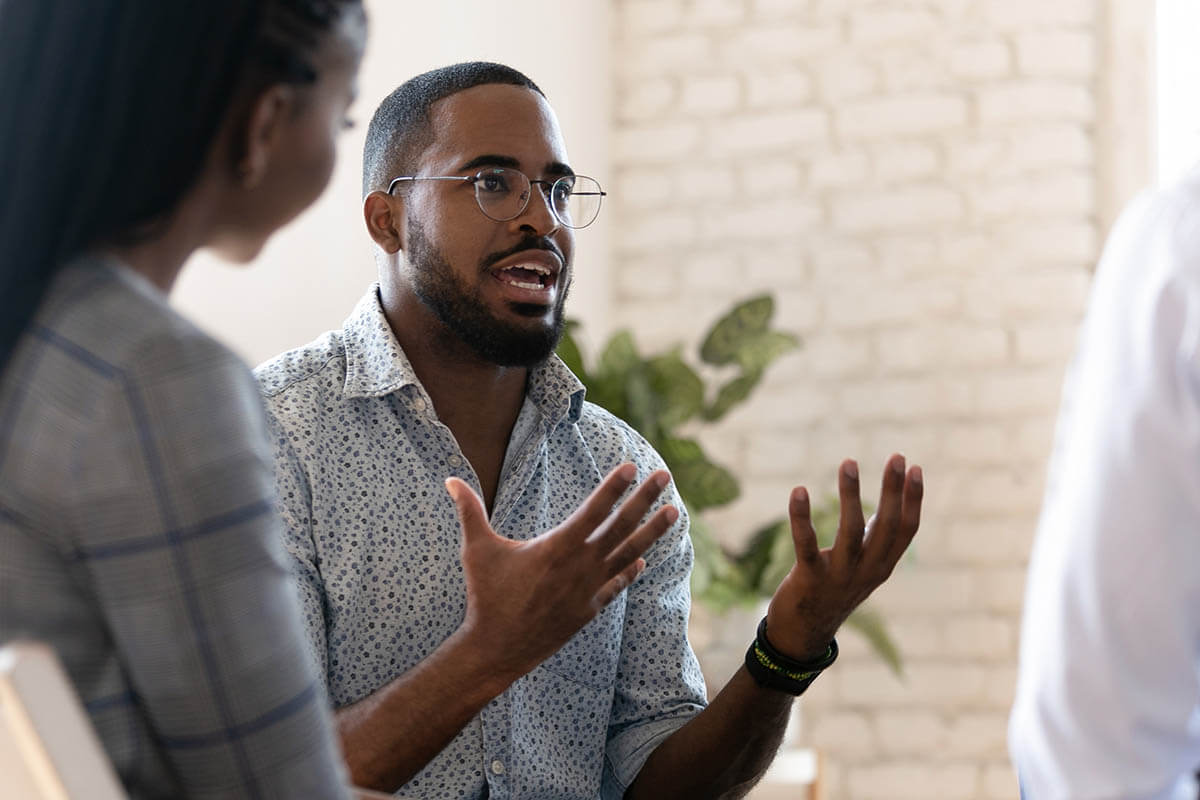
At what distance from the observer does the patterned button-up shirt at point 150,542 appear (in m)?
0.65

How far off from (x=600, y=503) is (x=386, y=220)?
779 millimetres

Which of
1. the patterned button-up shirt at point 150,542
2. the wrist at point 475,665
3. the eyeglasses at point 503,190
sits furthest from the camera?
the eyeglasses at point 503,190

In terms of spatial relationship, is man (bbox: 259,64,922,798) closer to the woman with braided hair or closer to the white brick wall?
the woman with braided hair

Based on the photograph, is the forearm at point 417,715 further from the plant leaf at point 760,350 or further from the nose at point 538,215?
the plant leaf at point 760,350

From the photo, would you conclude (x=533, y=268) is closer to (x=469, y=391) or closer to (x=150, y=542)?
(x=469, y=391)

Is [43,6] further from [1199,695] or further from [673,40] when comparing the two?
[673,40]

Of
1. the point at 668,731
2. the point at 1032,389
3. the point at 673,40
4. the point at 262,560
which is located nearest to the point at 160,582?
the point at 262,560

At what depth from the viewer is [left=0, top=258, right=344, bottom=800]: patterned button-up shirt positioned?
2.14ft

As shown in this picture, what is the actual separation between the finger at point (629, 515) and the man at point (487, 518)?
6cm

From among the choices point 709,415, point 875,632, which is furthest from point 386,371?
point 875,632

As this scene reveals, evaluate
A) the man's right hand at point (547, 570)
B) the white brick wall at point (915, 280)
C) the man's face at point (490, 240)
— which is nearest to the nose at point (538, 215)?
the man's face at point (490, 240)

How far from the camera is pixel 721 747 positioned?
1535 mm

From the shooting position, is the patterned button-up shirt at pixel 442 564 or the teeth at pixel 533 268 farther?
the teeth at pixel 533 268

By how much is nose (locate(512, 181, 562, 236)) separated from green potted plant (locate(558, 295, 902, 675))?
98cm
